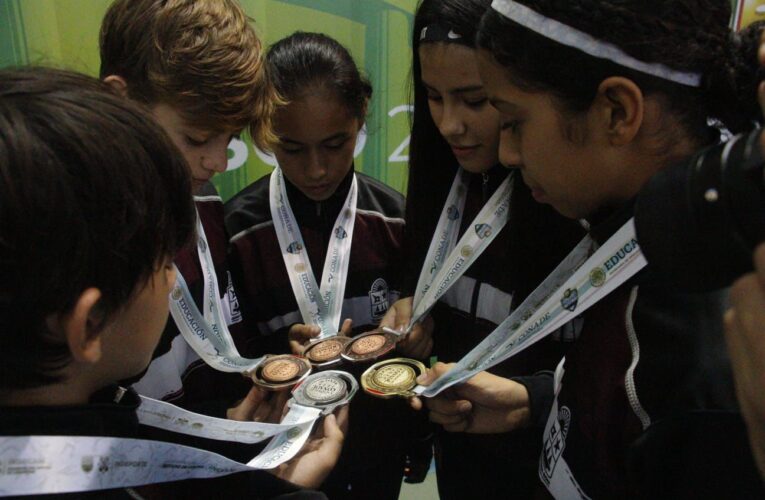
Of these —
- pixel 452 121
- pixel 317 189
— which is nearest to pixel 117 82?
pixel 317 189

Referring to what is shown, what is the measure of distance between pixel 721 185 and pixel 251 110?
120 cm

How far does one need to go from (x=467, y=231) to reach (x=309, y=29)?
1291mm

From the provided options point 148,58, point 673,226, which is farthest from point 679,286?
point 148,58

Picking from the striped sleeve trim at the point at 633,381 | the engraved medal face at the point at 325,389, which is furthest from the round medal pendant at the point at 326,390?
the striped sleeve trim at the point at 633,381

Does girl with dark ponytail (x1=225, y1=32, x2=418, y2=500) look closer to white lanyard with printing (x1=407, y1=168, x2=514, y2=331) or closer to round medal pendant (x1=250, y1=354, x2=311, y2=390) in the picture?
round medal pendant (x1=250, y1=354, x2=311, y2=390)

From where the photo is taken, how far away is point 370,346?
1634 millimetres

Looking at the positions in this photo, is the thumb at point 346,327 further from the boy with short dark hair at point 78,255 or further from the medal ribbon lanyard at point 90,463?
the boy with short dark hair at point 78,255

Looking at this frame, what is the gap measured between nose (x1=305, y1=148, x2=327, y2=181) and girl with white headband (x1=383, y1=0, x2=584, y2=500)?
30 cm

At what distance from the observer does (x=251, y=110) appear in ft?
4.76

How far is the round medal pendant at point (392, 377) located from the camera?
4.67 ft

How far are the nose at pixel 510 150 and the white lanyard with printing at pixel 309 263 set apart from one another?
2.91ft

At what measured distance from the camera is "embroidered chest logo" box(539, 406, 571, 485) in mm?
976

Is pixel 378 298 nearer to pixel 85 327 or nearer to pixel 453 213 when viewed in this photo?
pixel 453 213

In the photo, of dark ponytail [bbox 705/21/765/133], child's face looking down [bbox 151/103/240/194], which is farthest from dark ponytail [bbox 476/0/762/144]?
child's face looking down [bbox 151/103/240/194]
